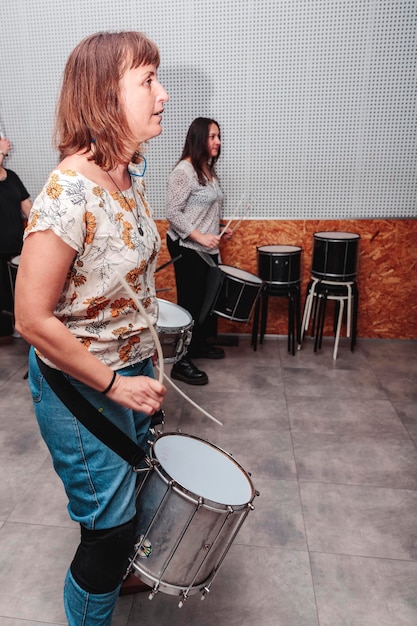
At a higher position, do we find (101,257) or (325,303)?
(101,257)

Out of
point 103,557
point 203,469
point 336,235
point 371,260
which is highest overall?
point 336,235

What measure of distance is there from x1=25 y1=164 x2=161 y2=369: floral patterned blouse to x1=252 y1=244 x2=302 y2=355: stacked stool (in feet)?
7.41

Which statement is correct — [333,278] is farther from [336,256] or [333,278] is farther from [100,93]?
[100,93]

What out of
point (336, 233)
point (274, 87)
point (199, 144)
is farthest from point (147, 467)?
point (274, 87)

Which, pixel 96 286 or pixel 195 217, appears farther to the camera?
pixel 195 217

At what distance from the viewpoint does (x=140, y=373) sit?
1.28 meters

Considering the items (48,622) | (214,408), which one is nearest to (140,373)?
(48,622)

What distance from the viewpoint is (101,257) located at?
3.41ft

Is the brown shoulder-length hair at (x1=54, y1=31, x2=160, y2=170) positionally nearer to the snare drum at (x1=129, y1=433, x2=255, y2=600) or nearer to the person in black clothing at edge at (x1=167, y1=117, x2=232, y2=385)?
the snare drum at (x1=129, y1=433, x2=255, y2=600)

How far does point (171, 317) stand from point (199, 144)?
131 centimetres

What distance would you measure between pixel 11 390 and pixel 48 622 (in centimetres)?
179

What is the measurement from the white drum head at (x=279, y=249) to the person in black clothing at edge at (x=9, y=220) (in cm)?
180

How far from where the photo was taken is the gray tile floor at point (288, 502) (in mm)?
1648

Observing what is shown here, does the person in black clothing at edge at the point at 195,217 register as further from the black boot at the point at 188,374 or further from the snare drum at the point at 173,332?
the snare drum at the point at 173,332
